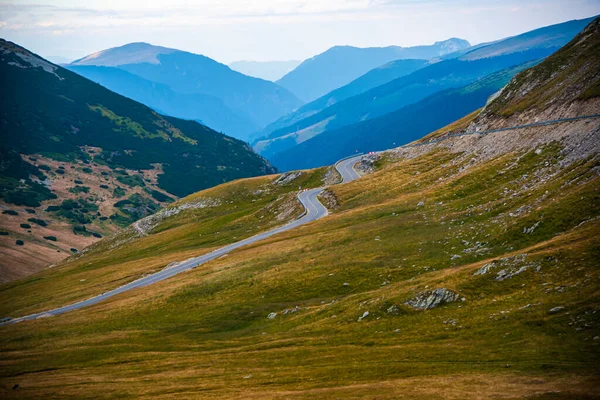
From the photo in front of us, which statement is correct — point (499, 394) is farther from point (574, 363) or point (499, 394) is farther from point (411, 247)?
point (411, 247)

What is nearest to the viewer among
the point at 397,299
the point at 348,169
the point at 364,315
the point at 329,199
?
the point at 364,315

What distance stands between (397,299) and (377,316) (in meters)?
3.11

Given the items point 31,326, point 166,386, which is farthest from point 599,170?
point 31,326

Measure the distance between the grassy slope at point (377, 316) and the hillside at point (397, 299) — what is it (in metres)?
0.25

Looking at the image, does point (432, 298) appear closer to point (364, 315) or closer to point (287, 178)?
point (364, 315)

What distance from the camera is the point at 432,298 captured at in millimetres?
58750

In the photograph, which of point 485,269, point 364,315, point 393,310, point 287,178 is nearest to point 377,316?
point 364,315

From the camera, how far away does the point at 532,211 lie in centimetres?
7181

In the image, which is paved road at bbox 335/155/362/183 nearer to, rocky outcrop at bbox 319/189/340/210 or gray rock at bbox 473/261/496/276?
rocky outcrop at bbox 319/189/340/210

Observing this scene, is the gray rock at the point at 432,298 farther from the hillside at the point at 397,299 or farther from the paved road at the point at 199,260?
the paved road at the point at 199,260

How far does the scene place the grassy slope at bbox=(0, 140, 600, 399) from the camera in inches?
1752

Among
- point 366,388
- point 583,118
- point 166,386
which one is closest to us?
point 366,388

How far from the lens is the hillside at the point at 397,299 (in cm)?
4528

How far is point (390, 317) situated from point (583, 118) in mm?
58036
